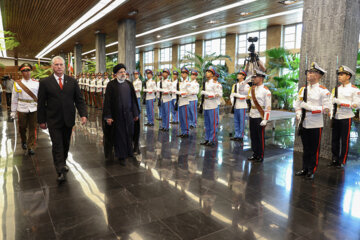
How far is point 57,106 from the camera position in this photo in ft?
11.6

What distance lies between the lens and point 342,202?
3.11m

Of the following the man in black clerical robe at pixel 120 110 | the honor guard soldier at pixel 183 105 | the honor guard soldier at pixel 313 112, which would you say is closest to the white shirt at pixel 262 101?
the honor guard soldier at pixel 313 112

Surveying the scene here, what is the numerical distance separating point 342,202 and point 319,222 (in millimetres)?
699

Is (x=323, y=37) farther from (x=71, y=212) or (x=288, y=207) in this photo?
(x=71, y=212)

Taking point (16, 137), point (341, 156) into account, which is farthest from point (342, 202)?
point (16, 137)

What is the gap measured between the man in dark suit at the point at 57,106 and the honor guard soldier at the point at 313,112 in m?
3.33

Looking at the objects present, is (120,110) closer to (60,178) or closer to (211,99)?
(60,178)

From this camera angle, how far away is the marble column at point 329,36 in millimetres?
4625

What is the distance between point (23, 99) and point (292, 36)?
563 inches

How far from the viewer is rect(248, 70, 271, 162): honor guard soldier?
14.6 feet

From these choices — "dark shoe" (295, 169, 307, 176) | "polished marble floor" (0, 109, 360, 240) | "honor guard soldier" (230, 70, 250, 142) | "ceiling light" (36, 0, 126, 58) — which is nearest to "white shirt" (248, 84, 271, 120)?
"polished marble floor" (0, 109, 360, 240)

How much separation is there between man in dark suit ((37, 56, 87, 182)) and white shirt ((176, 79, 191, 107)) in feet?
10.5

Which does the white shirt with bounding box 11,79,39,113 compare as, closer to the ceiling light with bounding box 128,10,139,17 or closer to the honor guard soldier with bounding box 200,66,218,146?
the honor guard soldier with bounding box 200,66,218,146

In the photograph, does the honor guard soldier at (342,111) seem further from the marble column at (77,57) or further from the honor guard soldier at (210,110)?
the marble column at (77,57)
